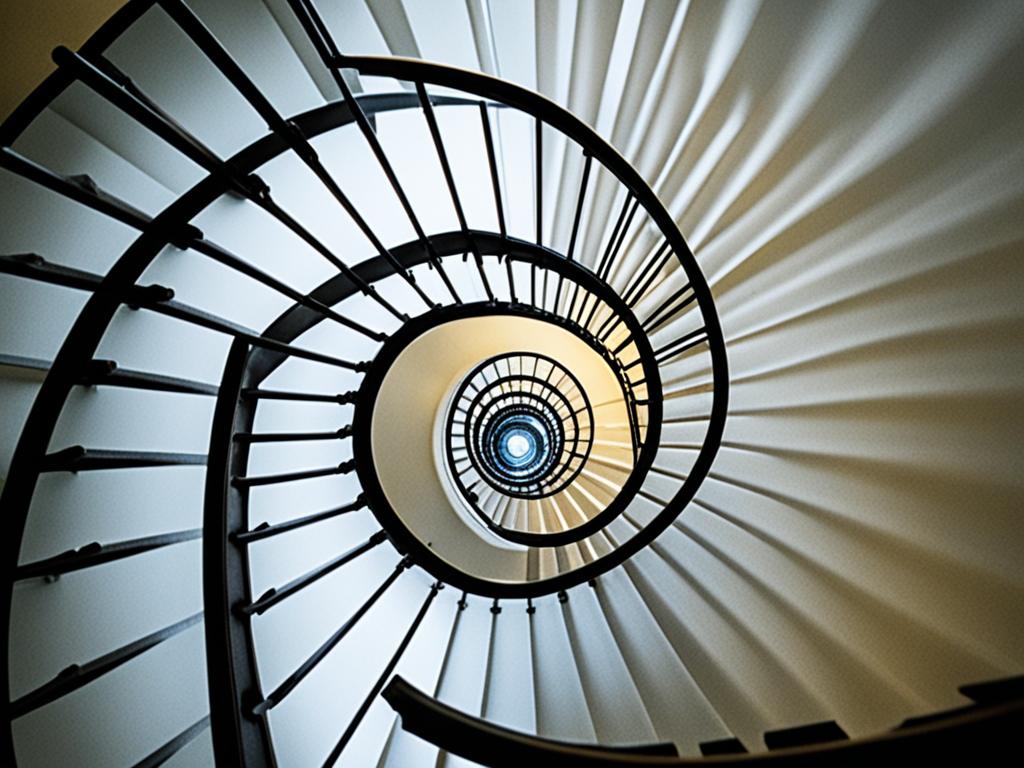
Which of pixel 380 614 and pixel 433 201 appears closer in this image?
pixel 433 201

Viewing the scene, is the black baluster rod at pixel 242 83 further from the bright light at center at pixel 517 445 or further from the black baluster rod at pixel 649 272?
the bright light at center at pixel 517 445

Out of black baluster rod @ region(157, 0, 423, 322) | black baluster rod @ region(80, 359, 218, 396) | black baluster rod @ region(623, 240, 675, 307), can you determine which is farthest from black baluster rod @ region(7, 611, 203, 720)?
black baluster rod @ region(623, 240, 675, 307)

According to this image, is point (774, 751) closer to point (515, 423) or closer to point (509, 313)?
point (509, 313)

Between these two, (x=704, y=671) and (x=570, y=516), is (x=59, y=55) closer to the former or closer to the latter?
(x=704, y=671)

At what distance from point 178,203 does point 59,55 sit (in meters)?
0.45

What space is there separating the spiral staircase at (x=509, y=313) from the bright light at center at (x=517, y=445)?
6572 millimetres

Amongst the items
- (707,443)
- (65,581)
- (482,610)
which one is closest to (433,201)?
(707,443)

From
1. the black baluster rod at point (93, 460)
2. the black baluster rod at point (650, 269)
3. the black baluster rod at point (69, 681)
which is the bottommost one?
the black baluster rod at point (69, 681)

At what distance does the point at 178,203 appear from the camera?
4.74 ft

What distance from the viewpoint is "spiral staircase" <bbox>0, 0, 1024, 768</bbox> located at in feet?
4.34

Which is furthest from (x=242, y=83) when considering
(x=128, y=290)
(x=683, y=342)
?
(x=683, y=342)

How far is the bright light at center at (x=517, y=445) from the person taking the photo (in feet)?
31.5

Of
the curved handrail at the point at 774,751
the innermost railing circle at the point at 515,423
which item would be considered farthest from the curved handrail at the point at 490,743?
the innermost railing circle at the point at 515,423

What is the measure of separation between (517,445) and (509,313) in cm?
705
